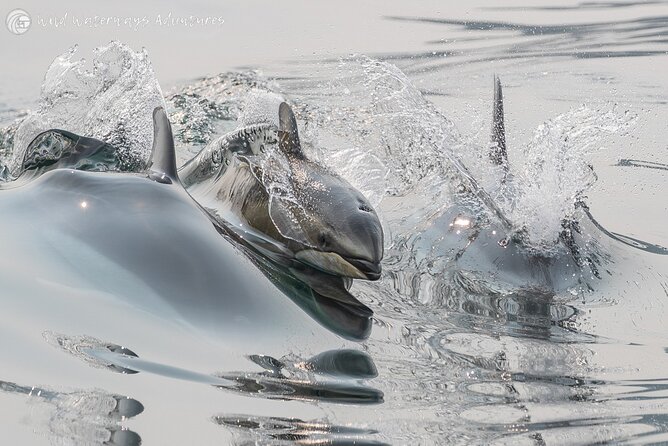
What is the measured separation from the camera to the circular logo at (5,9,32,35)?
42.8 feet

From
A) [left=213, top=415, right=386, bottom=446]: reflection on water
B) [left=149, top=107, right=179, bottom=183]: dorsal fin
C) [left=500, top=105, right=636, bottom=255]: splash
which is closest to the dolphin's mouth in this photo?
[left=149, top=107, right=179, bottom=183]: dorsal fin

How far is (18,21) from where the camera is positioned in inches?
523

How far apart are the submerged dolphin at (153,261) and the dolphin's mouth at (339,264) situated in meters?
0.32

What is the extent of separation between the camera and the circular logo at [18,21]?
513 inches

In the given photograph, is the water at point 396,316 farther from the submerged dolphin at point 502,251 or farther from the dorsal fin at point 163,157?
the dorsal fin at point 163,157

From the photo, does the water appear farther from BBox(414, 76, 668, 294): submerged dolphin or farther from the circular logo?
the circular logo

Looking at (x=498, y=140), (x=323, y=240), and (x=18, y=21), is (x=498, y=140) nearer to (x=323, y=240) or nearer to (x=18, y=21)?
(x=323, y=240)

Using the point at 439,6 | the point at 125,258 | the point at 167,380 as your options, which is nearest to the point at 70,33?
the point at 439,6

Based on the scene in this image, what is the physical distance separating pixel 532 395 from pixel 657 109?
7.32m

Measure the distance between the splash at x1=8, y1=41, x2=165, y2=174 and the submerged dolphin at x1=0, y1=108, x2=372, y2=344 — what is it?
2381 millimetres

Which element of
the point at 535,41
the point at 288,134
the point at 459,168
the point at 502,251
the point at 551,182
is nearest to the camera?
the point at 502,251

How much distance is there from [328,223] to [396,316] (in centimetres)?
73

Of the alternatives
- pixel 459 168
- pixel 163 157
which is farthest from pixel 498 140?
pixel 163 157

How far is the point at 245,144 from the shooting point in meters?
7.19
